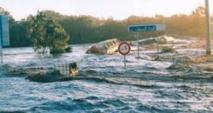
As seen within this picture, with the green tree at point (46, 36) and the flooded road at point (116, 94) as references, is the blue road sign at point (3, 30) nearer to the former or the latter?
the flooded road at point (116, 94)

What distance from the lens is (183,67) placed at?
30438 mm

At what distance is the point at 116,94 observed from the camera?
20.4m

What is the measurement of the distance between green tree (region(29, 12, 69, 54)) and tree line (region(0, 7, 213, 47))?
31096 millimetres

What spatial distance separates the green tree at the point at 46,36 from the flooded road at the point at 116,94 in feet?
100

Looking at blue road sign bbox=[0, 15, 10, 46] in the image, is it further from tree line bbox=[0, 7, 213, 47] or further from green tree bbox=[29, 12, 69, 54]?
tree line bbox=[0, 7, 213, 47]

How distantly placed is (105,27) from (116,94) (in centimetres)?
7934

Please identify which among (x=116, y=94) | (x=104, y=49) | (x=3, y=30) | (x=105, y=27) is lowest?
(x=116, y=94)

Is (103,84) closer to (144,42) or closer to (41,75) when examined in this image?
(41,75)

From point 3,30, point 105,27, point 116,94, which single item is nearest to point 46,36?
point 3,30

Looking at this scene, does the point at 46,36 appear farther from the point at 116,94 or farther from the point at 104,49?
the point at 116,94

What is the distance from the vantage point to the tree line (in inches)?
3691

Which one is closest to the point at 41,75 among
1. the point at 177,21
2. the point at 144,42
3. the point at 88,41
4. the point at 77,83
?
the point at 77,83

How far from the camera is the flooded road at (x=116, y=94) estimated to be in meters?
17.2

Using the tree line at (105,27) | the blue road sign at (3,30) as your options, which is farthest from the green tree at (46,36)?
the tree line at (105,27)
